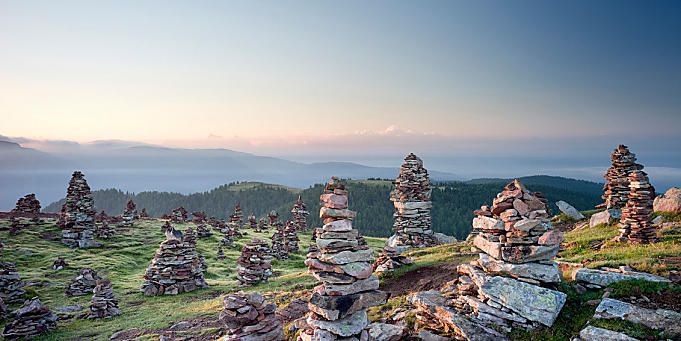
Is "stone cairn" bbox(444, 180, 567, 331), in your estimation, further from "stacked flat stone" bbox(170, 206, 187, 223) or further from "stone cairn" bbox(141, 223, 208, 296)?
"stacked flat stone" bbox(170, 206, 187, 223)

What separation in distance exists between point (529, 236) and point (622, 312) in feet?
10.7

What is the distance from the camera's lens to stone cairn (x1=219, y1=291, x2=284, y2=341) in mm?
11969

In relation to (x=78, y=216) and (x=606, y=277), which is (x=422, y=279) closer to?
(x=606, y=277)

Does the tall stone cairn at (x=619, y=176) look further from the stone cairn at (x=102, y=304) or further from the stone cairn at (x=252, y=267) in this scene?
the stone cairn at (x=102, y=304)

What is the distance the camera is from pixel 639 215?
20.0 metres

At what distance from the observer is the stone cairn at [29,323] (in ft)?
53.8

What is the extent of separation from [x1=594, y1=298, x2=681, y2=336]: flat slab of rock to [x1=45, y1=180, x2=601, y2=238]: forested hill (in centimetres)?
10871

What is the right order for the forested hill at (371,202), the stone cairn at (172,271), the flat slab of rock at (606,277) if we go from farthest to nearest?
1. the forested hill at (371,202)
2. the stone cairn at (172,271)
3. the flat slab of rock at (606,277)

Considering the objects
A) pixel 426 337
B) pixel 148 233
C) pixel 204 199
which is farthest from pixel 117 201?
pixel 426 337

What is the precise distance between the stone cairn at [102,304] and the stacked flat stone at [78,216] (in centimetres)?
3064

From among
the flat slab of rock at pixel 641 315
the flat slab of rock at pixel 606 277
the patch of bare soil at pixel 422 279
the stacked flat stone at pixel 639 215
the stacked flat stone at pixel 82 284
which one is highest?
the stacked flat stone at pixel 639 215

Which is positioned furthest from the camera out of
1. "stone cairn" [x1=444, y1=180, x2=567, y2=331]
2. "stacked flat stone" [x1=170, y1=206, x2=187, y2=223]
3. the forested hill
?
the forested hill

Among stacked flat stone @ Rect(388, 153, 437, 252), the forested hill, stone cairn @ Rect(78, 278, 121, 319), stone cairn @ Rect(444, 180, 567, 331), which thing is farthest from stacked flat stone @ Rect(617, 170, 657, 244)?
the forested hill

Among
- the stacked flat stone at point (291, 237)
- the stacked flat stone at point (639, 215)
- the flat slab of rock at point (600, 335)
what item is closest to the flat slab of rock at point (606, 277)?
the flat slab of rock at point (600, 335)
